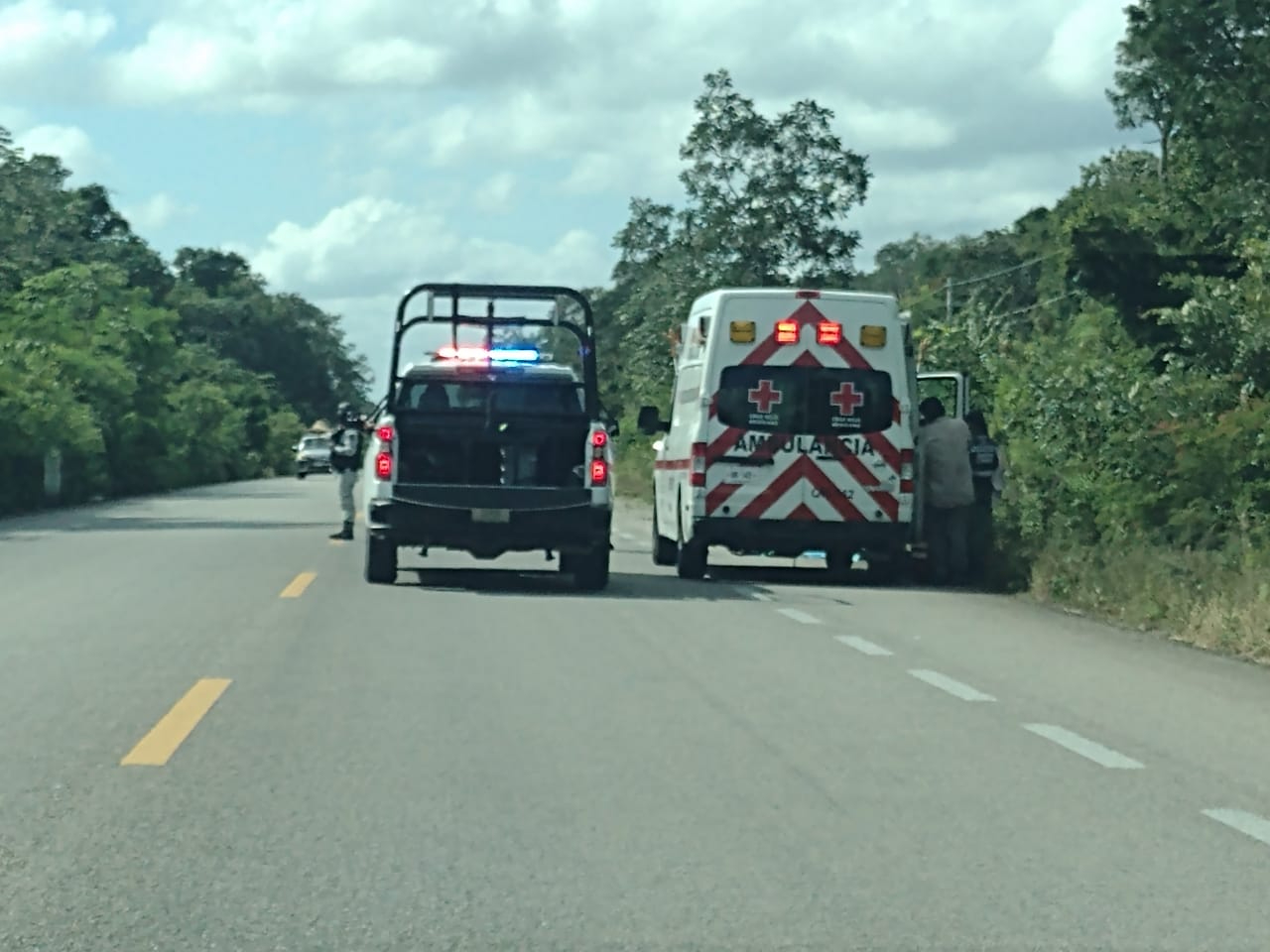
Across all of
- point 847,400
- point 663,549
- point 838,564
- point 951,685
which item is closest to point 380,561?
point 847,400

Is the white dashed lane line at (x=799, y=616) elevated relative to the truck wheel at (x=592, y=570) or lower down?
lower down

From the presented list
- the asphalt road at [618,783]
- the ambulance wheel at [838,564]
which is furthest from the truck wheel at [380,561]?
the ambulance wheel at [838,564]

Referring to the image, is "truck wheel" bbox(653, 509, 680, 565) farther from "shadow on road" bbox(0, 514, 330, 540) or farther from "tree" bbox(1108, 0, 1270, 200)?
"tree" bbox(1108, 0, 1270, 200)

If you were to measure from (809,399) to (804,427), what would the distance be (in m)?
0.26

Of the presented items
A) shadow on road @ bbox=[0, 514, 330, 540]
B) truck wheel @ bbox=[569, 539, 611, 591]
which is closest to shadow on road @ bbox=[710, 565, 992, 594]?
truck wheel @ bbox=[569, 539, 611, 591]

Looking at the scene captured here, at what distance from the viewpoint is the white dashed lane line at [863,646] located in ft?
46.3

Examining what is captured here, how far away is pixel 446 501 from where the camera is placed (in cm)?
1903

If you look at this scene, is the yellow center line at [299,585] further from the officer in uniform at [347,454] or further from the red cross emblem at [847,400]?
the red cross emblem at [847,400]

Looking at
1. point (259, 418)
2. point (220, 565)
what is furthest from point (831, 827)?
point (259, 418)

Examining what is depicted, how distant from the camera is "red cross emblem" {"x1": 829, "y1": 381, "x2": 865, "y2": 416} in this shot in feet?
67.3

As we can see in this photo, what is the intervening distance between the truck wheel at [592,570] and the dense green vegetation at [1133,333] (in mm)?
3743

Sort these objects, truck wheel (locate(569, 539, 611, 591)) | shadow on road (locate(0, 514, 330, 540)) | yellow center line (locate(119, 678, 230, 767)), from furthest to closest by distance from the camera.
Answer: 1. shadow on road (locate(0, 514, 330, 540))
2. truck wheel (locate(569, 539, 611, 591))
3. yellow center line (locate(119, 678, 230, 767))

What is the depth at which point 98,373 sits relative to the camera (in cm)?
5741

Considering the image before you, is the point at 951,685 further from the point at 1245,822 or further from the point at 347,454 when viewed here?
the point at 347,454
